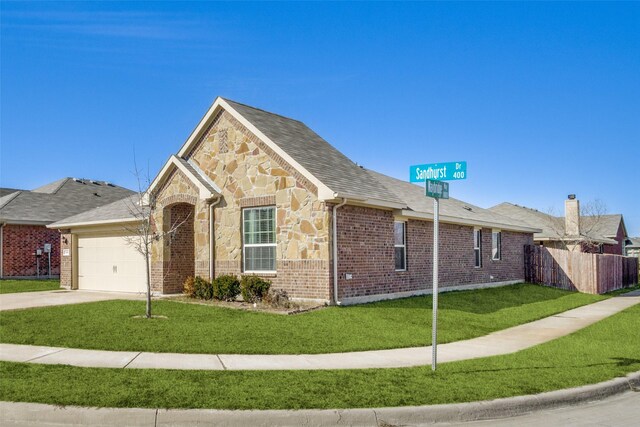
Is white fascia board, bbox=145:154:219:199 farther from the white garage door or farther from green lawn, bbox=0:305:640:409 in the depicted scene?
green lawn, bbox=0:305:640:409

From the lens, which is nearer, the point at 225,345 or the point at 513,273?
the point at 225,345

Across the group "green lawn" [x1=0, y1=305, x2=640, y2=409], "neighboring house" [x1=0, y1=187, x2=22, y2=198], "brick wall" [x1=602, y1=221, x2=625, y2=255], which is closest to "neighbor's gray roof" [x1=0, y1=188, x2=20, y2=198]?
"neighboring house" [x1=0, y1=187, x2=22, y2=198]

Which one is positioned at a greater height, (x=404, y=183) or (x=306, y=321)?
(x=404, y=183)

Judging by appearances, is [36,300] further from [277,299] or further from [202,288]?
[277,299]

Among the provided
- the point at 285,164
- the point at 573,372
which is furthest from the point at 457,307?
the point at 573,372

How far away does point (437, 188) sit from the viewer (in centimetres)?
892

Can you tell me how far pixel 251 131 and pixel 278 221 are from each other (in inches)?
120

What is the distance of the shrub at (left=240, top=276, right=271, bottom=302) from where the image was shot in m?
15.5

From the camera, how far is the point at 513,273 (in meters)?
27.2

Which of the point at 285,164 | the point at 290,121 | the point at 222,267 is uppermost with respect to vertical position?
the point at 290,121

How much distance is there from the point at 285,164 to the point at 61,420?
10.6 metres

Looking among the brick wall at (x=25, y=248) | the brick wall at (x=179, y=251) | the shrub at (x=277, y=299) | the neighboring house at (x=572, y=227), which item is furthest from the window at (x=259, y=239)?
the neighboring house at (x=572, y=227)

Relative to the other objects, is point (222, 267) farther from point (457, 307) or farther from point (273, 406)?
point (273, 406)

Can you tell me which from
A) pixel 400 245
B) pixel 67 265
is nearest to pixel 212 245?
pixel 400 245
